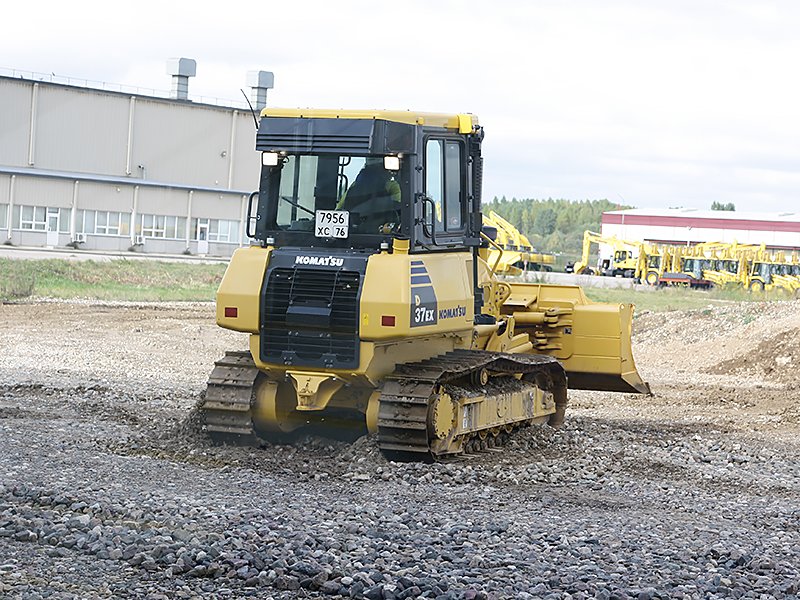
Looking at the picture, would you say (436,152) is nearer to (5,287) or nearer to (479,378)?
(479,378)

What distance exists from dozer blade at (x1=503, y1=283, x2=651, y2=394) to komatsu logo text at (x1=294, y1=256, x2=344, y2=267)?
416cm

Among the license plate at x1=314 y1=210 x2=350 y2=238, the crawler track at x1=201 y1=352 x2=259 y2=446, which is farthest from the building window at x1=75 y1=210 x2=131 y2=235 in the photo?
the license plate at x1=314 y1=210 x2=350 y2=238

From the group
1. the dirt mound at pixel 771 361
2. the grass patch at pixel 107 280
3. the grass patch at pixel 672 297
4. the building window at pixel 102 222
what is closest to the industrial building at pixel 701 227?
the grass patch at pixel 672 297

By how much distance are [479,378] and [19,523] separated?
18.2 feet

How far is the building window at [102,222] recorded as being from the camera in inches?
2483

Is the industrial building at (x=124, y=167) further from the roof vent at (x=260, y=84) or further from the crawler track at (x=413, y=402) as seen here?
the crawler track at (x=413, y=402)

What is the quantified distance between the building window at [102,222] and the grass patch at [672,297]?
77.7 ft

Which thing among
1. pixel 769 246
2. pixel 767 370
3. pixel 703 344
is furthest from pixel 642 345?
pixel 769 246

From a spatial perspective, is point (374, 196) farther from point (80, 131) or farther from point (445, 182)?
point (80, 131)

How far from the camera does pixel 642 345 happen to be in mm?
30766

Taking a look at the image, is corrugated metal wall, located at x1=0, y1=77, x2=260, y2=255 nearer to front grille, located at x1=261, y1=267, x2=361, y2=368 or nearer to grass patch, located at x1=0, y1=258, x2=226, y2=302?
grass patch, located at x1=0, y1=258, x2=226, y2=302

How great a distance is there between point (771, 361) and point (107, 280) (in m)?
22.9

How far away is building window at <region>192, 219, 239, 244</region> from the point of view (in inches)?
2702

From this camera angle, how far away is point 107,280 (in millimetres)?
41219
